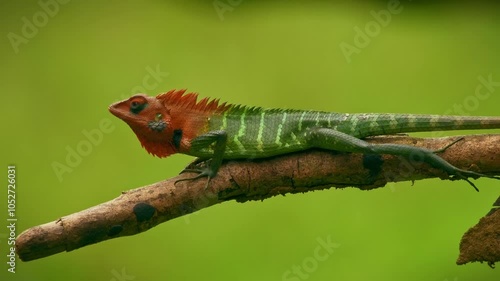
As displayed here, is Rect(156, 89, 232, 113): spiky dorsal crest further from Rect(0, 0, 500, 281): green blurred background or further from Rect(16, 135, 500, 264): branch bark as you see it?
Rect(0, 0, 500, 281): green blurred background

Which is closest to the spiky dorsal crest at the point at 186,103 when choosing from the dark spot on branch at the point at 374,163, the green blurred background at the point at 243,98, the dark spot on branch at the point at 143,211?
the dark spot on branch at the point at 143,211

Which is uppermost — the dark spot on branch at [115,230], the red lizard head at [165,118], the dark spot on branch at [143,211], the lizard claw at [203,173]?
the red lizard head at [165,118]

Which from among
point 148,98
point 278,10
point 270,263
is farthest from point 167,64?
point 270,263

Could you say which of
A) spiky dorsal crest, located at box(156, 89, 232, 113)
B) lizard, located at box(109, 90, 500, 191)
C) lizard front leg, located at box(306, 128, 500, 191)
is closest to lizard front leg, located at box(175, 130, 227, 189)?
lizard, located at box(109, 90, 500, 191)

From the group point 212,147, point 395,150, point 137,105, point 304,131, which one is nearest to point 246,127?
point 212,147

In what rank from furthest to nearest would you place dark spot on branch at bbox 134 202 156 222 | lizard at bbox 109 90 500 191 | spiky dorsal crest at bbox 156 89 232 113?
spiky dorsal crest at bbox 156 89 232 113 → lizard at bbox 109 90 500 191 → dark spot on branch at bbox 134 202 156 222

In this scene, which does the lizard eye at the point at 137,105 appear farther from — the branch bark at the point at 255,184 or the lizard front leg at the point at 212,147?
the branch bark at the point at 255,184

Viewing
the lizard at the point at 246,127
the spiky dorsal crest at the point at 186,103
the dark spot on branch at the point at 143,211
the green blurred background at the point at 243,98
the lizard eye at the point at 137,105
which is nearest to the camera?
the dark spot on branch at the point at 143,211

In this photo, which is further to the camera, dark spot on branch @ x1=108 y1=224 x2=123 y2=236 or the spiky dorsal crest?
the spiky dorsal crest

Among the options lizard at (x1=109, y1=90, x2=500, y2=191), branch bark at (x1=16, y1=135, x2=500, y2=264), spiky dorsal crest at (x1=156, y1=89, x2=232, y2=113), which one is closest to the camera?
branch bark at (x1=16, y1=135, x2=500, y2=264)
